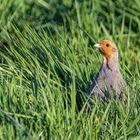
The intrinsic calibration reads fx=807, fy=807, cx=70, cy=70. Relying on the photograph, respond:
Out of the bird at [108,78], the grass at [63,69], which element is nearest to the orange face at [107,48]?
the bird at [108,78]

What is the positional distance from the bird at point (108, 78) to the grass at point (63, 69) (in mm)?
87

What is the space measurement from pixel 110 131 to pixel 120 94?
23.8 inches

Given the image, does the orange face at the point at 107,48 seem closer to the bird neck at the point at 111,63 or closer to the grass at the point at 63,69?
the bird neck at the point at 111,63

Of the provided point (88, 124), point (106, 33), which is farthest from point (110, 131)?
point (106, 33)

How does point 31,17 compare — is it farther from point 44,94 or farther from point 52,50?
point 44,94

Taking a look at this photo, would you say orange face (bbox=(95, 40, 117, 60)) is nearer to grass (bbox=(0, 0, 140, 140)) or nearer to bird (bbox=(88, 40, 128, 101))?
bird (bbox=(88, 40, 128, 101))

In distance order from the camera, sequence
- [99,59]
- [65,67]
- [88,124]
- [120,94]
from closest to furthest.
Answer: [88,124], [120,94], [65,67], [99,59]

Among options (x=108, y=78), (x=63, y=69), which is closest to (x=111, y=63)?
(x=108, y=78)

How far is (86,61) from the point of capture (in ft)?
19.0

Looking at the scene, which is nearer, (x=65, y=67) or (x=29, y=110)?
(x=29, y=110)

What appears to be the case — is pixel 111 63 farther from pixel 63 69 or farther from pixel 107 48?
pixel 63 69

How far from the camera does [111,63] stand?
18.1 feet

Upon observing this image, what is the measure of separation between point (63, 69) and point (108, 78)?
12.7 inches

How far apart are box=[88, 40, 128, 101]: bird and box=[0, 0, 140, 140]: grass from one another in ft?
0.29
